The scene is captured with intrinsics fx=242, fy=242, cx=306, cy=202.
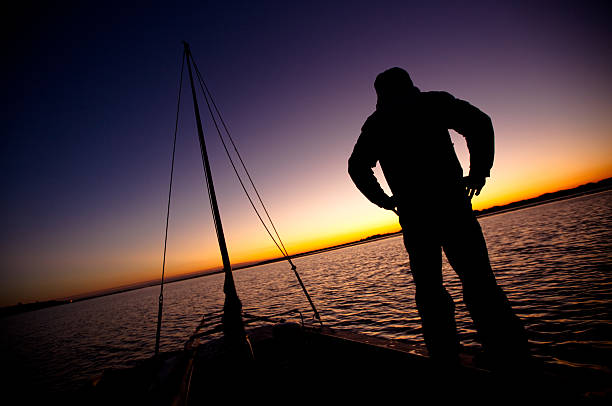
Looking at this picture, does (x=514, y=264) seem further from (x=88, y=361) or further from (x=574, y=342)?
(x=88, y=361)

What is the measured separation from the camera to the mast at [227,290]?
4.59m

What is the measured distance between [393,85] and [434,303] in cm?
240

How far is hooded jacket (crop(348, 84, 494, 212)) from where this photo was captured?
2.42 meters

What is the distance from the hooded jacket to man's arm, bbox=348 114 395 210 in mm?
186

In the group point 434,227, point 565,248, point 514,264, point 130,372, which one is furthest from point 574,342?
point 565,248

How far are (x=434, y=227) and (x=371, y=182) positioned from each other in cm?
96

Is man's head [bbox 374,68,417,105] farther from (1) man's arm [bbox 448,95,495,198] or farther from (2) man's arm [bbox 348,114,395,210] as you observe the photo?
(1) man's arm [bbox 448,95,495,198]

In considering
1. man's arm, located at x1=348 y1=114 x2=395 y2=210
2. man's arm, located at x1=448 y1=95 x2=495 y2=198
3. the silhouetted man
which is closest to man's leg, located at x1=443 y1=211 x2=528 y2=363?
the silhouetted man

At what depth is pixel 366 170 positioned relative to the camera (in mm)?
3076

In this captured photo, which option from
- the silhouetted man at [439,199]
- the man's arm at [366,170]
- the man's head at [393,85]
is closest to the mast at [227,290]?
the man's arm at [366,170]

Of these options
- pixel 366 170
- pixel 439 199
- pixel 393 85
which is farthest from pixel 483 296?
pixel 393 85

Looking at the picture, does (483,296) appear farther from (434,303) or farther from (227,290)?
(227,290)

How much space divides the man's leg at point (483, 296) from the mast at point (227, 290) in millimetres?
3718

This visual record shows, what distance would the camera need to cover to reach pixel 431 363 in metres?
2.60
